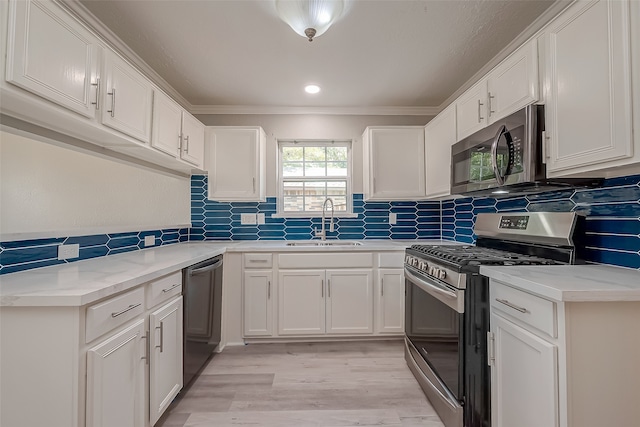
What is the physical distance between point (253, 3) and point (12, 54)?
1120 mm

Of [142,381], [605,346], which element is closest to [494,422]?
[605,346]

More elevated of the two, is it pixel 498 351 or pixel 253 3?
pixel 253 3

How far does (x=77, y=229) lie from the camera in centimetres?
162

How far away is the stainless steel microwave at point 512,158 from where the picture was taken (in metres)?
1.35

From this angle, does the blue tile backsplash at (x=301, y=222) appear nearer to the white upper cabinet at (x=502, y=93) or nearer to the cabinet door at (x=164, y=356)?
the white upper cabinet at (x=502, y=93)

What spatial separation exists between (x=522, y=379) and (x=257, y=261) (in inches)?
77.4

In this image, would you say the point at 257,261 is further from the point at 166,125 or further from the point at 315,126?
the point at 315,126

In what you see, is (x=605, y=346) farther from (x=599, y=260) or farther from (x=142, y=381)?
(x=142, y=381)

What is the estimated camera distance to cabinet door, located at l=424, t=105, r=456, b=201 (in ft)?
7.42

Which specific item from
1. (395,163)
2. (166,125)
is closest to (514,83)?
(395,163)

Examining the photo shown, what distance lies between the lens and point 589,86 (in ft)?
3.70

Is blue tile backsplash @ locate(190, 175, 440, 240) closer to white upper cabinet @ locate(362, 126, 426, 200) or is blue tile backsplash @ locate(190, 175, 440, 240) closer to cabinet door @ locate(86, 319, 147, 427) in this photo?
white upper cabinet @ locate(362, 126, 426, 200)

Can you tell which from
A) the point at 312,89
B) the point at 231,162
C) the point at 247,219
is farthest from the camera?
the point at 247,219

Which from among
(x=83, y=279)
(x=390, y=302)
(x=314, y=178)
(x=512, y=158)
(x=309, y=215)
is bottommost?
(x=390, y=302)
